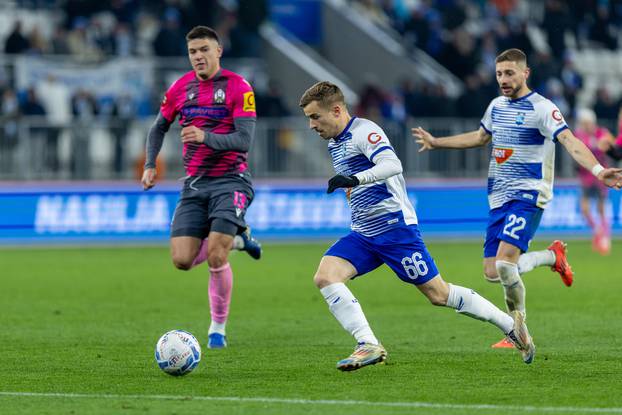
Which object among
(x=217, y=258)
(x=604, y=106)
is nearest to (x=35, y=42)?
(x=604, y=106)

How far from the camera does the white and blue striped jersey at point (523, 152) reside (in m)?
10.5

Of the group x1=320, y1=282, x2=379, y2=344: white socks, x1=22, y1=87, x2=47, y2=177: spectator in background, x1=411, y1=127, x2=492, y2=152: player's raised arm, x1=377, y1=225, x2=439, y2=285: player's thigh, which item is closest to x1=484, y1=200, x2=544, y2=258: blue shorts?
x1=411, y1=127, x2=492, y2=152: player's raised arm

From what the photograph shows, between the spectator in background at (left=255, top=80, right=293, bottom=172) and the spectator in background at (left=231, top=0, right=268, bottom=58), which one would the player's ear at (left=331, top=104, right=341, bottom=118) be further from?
the spectator in background at (left=231, top=0, right=268, bottom=58)

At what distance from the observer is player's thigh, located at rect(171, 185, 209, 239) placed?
35.2 ft

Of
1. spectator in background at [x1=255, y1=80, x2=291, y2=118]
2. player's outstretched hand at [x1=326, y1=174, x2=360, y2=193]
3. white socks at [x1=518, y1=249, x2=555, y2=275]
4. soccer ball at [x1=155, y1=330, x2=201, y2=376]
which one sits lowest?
soccer ball at [x1=155, y1=330, x2=201, y2=376]

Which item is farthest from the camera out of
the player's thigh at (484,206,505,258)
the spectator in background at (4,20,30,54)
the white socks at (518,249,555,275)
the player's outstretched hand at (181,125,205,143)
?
the spectator in background at (4,20,30,54)

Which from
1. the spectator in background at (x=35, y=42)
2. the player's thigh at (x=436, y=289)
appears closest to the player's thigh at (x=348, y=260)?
the player's thigh at (x=436, y=289)

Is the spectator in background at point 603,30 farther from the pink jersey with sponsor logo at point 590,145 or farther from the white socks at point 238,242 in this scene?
the white socks at point 238,242

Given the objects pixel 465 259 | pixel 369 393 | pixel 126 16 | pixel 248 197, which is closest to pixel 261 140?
pixel 126 16

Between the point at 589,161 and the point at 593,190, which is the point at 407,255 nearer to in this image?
the point at 589,161

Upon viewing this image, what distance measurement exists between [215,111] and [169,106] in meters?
0.49

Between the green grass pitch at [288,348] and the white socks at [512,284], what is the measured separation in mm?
428

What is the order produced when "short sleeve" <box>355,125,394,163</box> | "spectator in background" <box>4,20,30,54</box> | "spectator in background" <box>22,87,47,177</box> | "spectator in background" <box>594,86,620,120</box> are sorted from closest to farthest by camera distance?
1. "short sleeve" <box>355,125,394,163</box>
2. "spectator in background" <box>22,87,47,177</box>
3. "spectator in background" <box>4,20,30,54</box>
4. "spectator in background" <box>594,86,620,120</box>

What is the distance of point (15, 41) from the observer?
25938 mm
